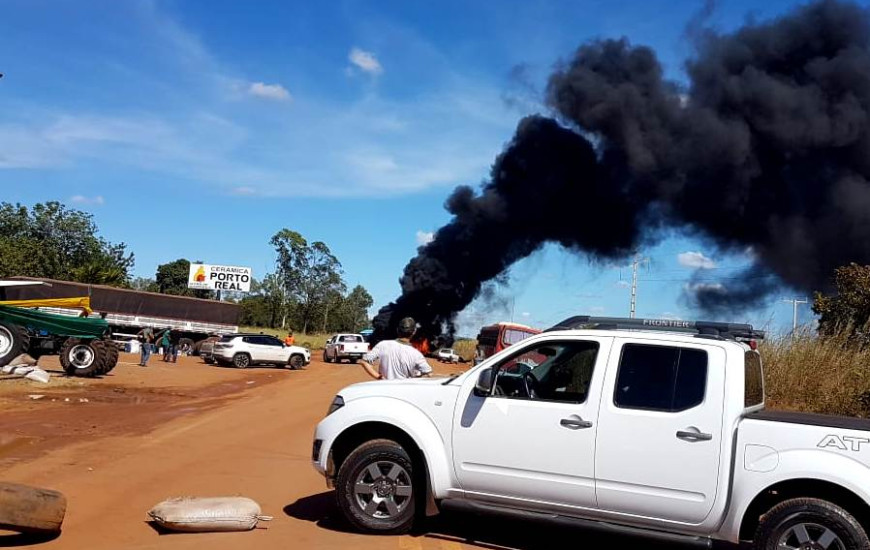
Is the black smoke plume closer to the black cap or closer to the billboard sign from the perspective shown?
the black cap

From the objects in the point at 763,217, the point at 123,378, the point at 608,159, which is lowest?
the point at 123,378

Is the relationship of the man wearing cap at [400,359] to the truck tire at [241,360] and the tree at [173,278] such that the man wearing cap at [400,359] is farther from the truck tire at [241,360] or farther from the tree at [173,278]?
the tree at [173,278]

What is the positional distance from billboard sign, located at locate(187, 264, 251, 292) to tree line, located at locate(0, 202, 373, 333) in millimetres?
2719

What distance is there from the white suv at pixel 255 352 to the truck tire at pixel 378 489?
28.9 metres

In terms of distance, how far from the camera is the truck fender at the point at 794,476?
498cm

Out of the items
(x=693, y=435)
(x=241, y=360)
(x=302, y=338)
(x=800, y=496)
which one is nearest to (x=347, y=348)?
(x=241, y=360)

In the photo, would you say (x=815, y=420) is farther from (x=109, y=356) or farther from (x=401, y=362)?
(x=109, y=356)

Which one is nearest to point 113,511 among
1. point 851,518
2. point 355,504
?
point 355,504

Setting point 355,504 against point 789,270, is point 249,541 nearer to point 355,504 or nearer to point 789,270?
point 355,504

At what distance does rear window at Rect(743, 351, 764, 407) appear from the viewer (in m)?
5.63

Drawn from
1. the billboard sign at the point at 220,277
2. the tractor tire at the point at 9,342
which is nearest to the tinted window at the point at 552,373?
the tractor tire at the point at 9,342

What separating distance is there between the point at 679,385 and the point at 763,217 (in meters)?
23.1

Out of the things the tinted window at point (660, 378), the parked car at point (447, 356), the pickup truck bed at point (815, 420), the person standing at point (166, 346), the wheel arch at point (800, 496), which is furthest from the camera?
the parked car at point (447, 356)

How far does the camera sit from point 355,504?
627 cm
